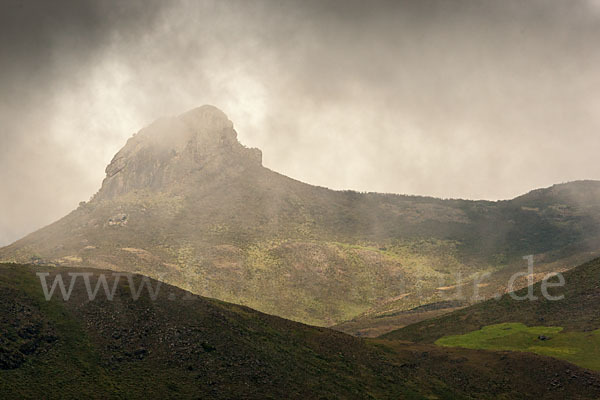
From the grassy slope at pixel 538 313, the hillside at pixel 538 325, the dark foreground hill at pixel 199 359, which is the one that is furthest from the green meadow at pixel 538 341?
the dark foreground hill at pixel 199 359

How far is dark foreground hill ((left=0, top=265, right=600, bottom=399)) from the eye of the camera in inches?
1709

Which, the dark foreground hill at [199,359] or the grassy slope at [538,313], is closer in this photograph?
the dark foreground hill at [199,359]

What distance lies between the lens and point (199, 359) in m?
50.9

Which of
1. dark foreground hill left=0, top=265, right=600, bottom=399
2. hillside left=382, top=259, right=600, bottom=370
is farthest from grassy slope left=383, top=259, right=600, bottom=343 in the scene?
dark foreground hill left=0, top=265, right=600, bottom=399

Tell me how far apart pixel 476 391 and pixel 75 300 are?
51433 mm

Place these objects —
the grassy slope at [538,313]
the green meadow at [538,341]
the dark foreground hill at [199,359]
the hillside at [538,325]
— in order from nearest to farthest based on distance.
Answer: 1. the dark foreground hill at [199,359]
2. the green meadow at [538,341]
3. the hillside at [538,325]
4. the grassy slope at [538,313]

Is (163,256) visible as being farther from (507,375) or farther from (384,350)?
(507,375)

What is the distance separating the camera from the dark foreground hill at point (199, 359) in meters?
43.4

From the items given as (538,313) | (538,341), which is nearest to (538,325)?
(538,313)

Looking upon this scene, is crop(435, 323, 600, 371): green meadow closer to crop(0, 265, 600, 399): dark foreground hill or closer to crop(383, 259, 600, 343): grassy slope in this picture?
crop(383, 259, 600, 343): grassy slope

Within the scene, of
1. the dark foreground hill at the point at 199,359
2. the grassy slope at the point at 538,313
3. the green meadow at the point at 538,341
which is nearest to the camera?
the dark foreground hill at the point at 199,359

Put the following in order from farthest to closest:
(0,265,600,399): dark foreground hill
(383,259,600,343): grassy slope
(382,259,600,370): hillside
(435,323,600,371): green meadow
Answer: (383,259,600,343): grassy slope < (382,259,600,370): hillside < (435,323,600,371): green meadow < (0,265,600,399): dark foreground hill

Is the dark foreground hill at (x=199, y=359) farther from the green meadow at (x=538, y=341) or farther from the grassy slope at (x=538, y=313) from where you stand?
the grassy slope at (x=538, y=313)

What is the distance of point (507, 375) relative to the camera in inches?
2436
